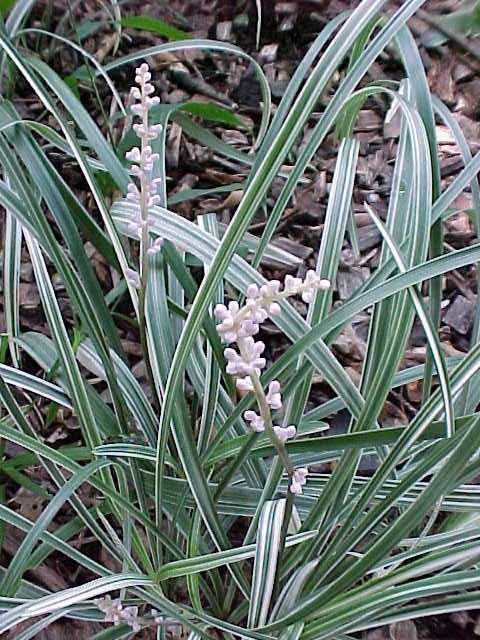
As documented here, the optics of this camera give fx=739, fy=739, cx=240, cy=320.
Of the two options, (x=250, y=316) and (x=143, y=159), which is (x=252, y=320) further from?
(x=143, y=159)

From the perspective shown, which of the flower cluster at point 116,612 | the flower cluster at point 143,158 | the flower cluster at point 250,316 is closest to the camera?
the flower cluster at point 250,316

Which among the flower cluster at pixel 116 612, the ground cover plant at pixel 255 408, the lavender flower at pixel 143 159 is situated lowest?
the flower cluster at pixel 116 612

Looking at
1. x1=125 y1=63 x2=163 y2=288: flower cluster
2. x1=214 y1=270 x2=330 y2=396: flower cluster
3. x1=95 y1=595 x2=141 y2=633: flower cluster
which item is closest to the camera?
x1=214 y1=270 x2=330 y2=396: flower cluster

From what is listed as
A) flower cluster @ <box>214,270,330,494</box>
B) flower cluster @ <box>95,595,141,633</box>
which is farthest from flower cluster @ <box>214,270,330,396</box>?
flower cluster @ <box>95,595,141,633</box>

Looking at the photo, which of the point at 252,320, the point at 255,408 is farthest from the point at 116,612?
the point at 252,320

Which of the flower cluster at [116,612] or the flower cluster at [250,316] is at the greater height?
the flower cluster at [250,316]

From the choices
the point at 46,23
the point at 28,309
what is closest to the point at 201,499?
the point at 28,309

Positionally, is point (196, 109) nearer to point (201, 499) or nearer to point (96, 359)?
point (96, 359)

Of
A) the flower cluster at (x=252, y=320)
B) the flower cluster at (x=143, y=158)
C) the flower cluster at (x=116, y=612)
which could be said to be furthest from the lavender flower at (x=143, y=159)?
the flower cluster at (x=116, y=612)

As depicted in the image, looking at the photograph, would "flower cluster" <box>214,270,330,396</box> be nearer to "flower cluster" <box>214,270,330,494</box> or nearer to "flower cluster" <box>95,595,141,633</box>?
"flower cluster" <box>214,270,330,494</box>

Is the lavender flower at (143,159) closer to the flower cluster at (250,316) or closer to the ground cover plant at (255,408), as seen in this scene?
the ground cover plant at (255,408)

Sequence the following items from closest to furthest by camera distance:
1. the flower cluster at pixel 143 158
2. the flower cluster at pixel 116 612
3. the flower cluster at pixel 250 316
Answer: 1. the flower cluster at pixel 250 316
2. the flower cluster at pixel 143 158
3. the flower cluster at pixel 116 612
